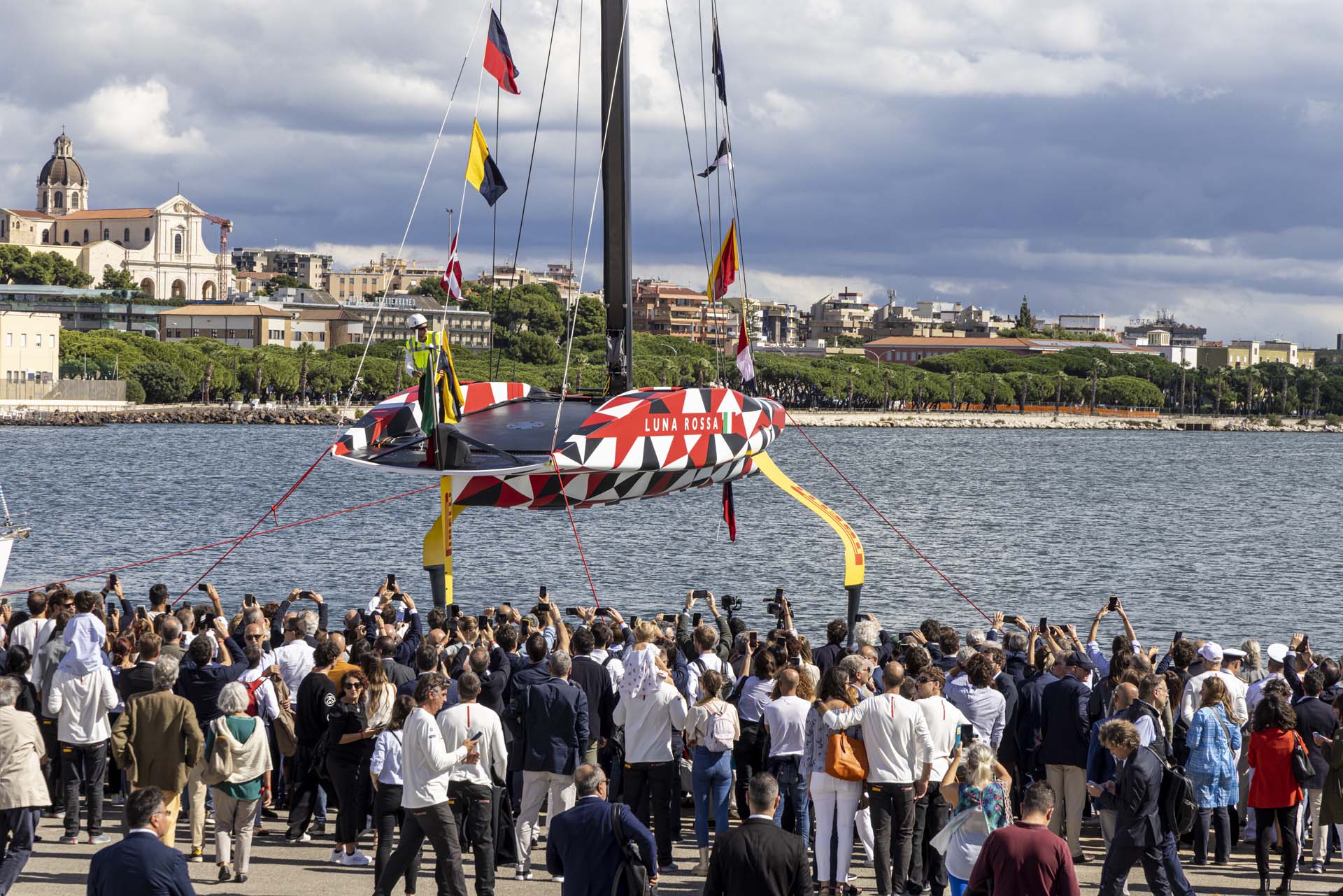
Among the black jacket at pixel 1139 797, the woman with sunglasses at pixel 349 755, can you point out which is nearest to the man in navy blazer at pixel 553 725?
the woman with sunglasses at pixel 349 755

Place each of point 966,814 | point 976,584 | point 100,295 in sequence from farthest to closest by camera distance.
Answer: point 100,295
point 976,584
point 966,814

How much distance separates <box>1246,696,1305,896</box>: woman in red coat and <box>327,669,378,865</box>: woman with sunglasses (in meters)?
5.84

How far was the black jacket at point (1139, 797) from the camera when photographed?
834cm

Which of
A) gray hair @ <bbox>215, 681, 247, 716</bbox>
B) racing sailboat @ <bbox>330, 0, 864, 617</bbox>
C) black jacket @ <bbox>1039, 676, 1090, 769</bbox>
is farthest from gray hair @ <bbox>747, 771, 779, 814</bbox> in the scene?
racing sailboat @ <bbox>330, 0, 864, 617</bbox>

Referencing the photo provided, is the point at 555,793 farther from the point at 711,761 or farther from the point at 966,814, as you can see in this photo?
the point at 966,814

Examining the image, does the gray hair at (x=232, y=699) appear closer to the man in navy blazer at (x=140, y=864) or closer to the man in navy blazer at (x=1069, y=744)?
the man in navy blazer at (x=140, y=864)

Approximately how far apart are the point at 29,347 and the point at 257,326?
43.4m

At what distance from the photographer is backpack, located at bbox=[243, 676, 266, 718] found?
1019 cm

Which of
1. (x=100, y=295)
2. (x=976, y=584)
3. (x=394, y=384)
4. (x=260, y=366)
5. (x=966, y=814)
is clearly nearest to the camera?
(x=966, y=814)

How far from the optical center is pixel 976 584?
41625mm

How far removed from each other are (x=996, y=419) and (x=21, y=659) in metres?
184

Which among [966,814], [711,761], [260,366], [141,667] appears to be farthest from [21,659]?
[260,366]

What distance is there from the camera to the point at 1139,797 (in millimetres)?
8359

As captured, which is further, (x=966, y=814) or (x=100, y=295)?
(x=100, y=295)
